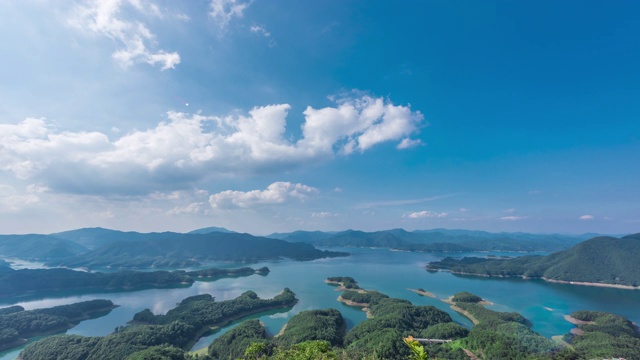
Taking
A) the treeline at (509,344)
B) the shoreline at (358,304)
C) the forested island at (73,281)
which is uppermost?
the treeline at (509,344)

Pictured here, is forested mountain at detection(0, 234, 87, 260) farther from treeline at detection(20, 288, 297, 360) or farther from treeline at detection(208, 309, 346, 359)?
treeline at detection(208, 309, 346, 359)

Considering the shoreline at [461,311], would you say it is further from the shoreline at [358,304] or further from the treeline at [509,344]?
the shoreline at [358,304]

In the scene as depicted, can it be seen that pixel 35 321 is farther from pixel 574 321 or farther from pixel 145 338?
pixel 574 321

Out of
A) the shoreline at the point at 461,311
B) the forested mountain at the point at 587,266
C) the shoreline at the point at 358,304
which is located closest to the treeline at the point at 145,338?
the shoreline at the point at 358,304

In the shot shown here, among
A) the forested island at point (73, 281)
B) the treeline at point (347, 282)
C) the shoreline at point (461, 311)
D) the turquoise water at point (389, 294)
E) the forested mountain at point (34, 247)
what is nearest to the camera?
the shoreline at point (461, 311)

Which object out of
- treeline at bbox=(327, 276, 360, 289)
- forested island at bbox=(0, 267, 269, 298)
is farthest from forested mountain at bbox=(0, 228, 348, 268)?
treeline at bbox=(327, 276, 360, 289)

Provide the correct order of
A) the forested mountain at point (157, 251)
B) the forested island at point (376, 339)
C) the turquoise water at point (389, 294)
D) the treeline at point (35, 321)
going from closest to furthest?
the forested island at point (376, 339), the treeline at point (35, 321), the turquoise water at point (389, 294), the forested mountain at point (157, 251)
